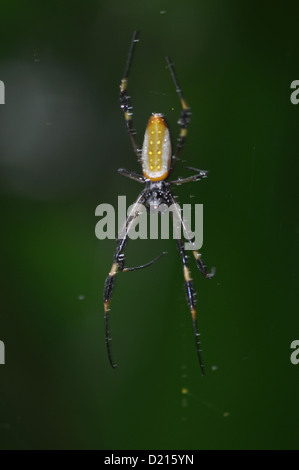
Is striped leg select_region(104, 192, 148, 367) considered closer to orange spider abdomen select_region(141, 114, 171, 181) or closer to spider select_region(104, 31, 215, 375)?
spider select_region(104, 31, 215, 375)

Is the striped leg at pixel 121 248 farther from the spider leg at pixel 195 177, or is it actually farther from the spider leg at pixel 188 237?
the spider leg at pixel 195 177

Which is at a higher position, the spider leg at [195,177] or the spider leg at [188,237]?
the spider leg at [195,177]

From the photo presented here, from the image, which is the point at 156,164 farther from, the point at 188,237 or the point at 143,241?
the point at 143,241

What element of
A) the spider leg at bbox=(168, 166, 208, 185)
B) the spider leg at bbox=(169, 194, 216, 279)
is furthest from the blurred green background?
the spider leg at bbox=(168, 166, 208, 185)

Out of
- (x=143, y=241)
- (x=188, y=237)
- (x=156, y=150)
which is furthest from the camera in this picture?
(x=143, y=241)

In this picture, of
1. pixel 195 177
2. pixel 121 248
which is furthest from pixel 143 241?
pixel 195 177

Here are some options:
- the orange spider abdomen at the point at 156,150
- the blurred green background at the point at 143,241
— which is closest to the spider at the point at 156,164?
the orange spider abdomen at the point at 156,150
